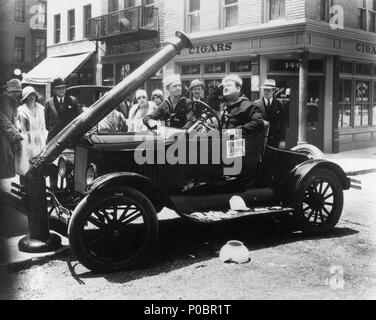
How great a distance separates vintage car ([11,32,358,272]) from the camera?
4.30 m

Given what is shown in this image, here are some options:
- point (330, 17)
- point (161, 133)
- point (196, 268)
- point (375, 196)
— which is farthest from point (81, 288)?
point (330, 17)

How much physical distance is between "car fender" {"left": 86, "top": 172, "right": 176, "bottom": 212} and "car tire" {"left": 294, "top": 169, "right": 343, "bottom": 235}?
5.71ft

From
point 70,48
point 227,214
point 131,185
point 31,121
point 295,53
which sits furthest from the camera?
point 70,48

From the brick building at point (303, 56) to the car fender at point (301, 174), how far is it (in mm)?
8088

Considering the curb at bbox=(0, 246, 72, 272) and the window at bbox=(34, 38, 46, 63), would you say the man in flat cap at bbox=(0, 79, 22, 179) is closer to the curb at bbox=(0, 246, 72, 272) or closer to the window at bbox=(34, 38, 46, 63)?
the curb at bbox=(0, 246, 72, 272)

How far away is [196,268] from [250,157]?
1.57 m

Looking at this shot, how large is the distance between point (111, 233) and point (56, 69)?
823 inches

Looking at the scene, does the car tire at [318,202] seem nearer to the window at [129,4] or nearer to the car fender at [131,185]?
the car fender at [131,185]

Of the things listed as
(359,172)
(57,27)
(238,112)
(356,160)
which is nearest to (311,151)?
(238,112)

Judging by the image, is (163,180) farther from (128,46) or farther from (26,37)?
(26,37)

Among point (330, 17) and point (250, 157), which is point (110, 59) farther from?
point (250, 157)

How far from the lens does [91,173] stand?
15.3ft

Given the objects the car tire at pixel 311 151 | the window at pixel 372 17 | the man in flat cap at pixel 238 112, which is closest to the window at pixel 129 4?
the window at pixel 372 17

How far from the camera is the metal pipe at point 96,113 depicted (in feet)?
14.6
